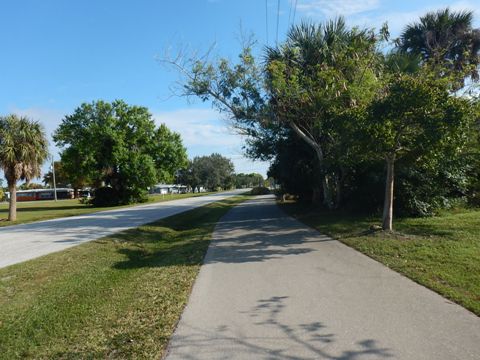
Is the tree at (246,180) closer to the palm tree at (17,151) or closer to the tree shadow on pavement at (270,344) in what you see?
the palm tree at (17,151)

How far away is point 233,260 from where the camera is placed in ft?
30.9

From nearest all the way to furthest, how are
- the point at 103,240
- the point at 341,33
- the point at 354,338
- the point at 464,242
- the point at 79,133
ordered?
the point at 354,338
the point at 464,242
the point at 103,240
the point at 341,33
the point at 79,133

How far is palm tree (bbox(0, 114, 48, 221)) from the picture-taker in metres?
23.7

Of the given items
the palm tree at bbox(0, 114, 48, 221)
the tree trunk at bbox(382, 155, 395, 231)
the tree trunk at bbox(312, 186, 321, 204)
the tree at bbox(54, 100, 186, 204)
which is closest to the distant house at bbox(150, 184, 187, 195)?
the tree at bbox(54, 100, 186, 204)

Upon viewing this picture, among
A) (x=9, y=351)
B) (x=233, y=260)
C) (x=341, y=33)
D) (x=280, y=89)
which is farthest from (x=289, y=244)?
(x=341, y=33)

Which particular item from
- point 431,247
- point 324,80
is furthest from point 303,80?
point 431,247

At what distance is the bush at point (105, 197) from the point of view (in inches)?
1703

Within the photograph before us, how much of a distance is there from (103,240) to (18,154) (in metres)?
14.1

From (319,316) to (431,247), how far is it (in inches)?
199

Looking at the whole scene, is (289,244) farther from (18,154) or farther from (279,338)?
(18,154)

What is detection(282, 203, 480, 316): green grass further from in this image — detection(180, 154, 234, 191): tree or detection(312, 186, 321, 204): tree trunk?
detection(180, 154, 234, 191): tree

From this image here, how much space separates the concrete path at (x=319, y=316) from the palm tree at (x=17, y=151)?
19.4m

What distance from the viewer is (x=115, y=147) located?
42031mm

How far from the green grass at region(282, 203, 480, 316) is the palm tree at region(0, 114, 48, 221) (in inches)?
696
